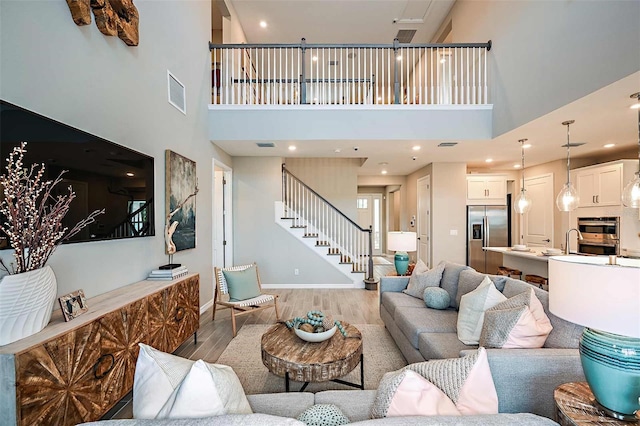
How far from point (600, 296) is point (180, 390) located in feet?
4.96

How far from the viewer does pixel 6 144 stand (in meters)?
1.55

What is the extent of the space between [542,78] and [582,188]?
324 centimetres

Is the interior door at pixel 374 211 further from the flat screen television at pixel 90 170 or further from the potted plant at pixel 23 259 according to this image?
the potted plant at pixel 23 259

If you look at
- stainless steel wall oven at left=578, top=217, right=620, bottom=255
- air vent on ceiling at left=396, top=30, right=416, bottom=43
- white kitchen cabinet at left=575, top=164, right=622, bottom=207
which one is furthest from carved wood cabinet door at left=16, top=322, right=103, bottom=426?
air vent on ceiling at left=396, top=30, right=416, bottom=43

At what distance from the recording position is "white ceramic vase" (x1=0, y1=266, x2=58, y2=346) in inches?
54.3

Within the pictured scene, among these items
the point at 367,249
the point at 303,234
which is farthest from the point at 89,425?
the point at 367,249

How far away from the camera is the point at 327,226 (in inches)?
259

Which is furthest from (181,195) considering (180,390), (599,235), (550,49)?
(599,235)

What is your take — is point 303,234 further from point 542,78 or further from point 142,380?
point 142,380

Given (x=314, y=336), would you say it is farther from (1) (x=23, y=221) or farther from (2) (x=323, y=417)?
(1) (x=23, y=221)

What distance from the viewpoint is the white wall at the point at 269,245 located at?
236 inches

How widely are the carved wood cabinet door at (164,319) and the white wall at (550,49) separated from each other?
4.43 meters

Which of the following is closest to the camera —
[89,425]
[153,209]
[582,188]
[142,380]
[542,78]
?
[89,425]

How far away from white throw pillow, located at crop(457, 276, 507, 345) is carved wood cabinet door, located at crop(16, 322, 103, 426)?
8.10 feet
